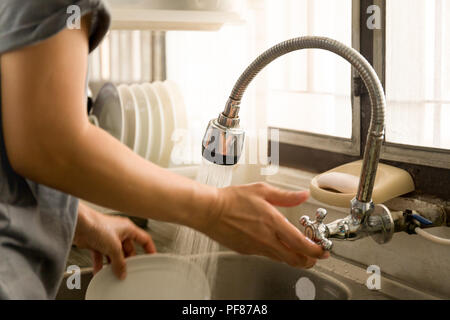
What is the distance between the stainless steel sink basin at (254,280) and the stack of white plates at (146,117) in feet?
1.35

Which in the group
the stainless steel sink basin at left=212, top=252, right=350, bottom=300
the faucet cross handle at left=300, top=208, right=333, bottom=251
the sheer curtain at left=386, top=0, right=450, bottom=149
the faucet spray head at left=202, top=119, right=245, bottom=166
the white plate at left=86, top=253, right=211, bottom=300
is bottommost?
the stainless steel sink basin at left=212, top=252, right=350, bottom=300

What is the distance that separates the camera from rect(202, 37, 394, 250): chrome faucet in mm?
808

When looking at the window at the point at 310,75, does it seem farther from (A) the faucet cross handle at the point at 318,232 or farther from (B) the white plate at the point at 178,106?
(A) the faucet cross handle at the point at 318,232

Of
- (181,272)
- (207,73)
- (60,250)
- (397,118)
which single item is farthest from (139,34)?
(60,250)

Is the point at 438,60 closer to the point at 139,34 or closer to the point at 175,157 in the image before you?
the point at 175,157

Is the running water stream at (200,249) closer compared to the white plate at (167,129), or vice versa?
the running water stream at (200,249)

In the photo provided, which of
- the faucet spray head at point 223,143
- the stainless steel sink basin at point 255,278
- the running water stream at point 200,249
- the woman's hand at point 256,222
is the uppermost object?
the faucet spray head at point 223,143

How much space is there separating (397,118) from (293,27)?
0.44 m

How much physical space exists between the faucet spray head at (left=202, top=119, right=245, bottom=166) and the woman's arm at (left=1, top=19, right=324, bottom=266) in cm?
22

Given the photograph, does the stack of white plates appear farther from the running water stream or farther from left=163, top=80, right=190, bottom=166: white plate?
the running water stream

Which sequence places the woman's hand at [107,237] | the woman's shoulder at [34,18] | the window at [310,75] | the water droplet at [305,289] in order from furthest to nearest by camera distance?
the window at [310,75] < the water droplet at [305,289] < the woman's hand at [107,237] < the woman's shoulder at [34,18]

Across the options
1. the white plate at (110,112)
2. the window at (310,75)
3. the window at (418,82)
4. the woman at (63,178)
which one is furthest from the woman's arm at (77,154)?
the white plate at (110,112)

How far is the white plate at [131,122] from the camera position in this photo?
1512 mm

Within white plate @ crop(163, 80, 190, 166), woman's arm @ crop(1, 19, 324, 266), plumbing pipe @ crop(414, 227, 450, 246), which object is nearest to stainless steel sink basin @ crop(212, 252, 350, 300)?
plumbing pipe @ crop(414, 227, 450, 246)
